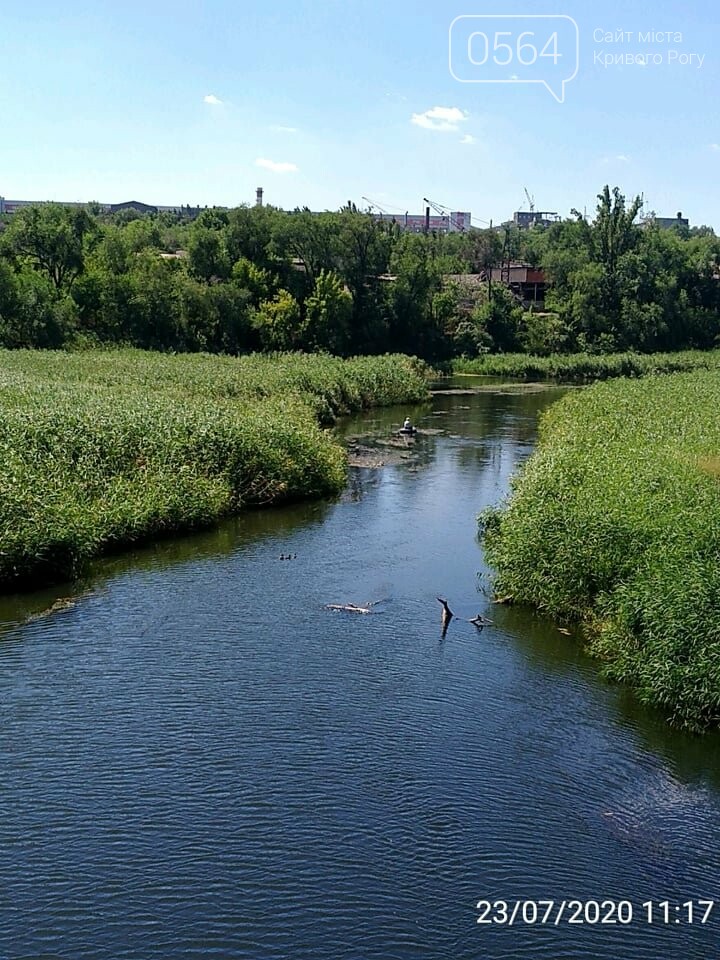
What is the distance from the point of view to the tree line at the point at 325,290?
7244cm

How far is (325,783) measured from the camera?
14.2 m

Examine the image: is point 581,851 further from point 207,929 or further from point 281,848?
point 207,929

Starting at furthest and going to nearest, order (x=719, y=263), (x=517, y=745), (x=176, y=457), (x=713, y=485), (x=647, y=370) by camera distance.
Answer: (x=719, y=263) → (x=647, y=370) → (x=176, y=457) → (x=713, y=485) → (x=517, y=745)

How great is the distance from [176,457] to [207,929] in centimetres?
1920

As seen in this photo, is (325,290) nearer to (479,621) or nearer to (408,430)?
(408,430)

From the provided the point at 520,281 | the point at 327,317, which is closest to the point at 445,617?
the point at 327,317

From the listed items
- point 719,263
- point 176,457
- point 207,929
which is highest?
point 719,263

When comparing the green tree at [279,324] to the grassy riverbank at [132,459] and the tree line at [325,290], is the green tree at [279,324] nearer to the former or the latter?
the tree line at [325,290]

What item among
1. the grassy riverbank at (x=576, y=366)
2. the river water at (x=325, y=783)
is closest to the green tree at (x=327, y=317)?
the grassy riverbank at (x=576, y=366)

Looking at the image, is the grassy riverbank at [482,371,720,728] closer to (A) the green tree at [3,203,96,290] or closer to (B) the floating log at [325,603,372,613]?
(B) the floating log at [325,603,372,613]

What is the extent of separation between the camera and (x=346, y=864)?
12.5m

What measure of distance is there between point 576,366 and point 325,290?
20969mm

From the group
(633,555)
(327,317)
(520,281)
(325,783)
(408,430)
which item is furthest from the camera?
(520,281)

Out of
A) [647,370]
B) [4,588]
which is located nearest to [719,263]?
[647,370]
